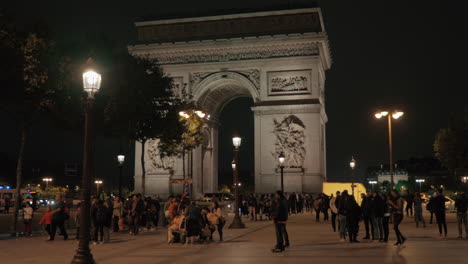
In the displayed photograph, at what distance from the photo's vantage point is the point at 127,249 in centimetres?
1590

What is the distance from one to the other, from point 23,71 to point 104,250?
949 centimetres

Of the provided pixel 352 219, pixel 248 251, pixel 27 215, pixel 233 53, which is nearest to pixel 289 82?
pixel 233 53

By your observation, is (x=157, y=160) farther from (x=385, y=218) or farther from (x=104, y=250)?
(x=385, y=218)

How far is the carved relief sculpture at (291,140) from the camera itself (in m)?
44.3

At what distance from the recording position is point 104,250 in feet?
51.7

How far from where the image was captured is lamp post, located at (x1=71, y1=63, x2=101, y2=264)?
10984 mm

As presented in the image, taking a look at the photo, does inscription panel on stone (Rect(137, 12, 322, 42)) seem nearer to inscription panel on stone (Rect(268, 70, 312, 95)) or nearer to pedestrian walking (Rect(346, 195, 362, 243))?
inscription panel on stone (Rect(268, 70, 312, 95))

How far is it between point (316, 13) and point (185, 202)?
3077cm

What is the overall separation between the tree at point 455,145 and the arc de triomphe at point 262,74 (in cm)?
1379

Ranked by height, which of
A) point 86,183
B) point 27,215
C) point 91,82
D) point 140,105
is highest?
point 140,105

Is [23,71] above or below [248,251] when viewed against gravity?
above

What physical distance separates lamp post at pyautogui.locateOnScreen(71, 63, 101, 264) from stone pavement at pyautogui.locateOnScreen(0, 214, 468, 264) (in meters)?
2.10

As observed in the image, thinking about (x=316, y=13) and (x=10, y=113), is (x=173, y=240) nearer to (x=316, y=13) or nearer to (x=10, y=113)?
(x=10, y=113)

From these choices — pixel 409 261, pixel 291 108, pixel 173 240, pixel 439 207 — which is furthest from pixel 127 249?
pixel 291 108
